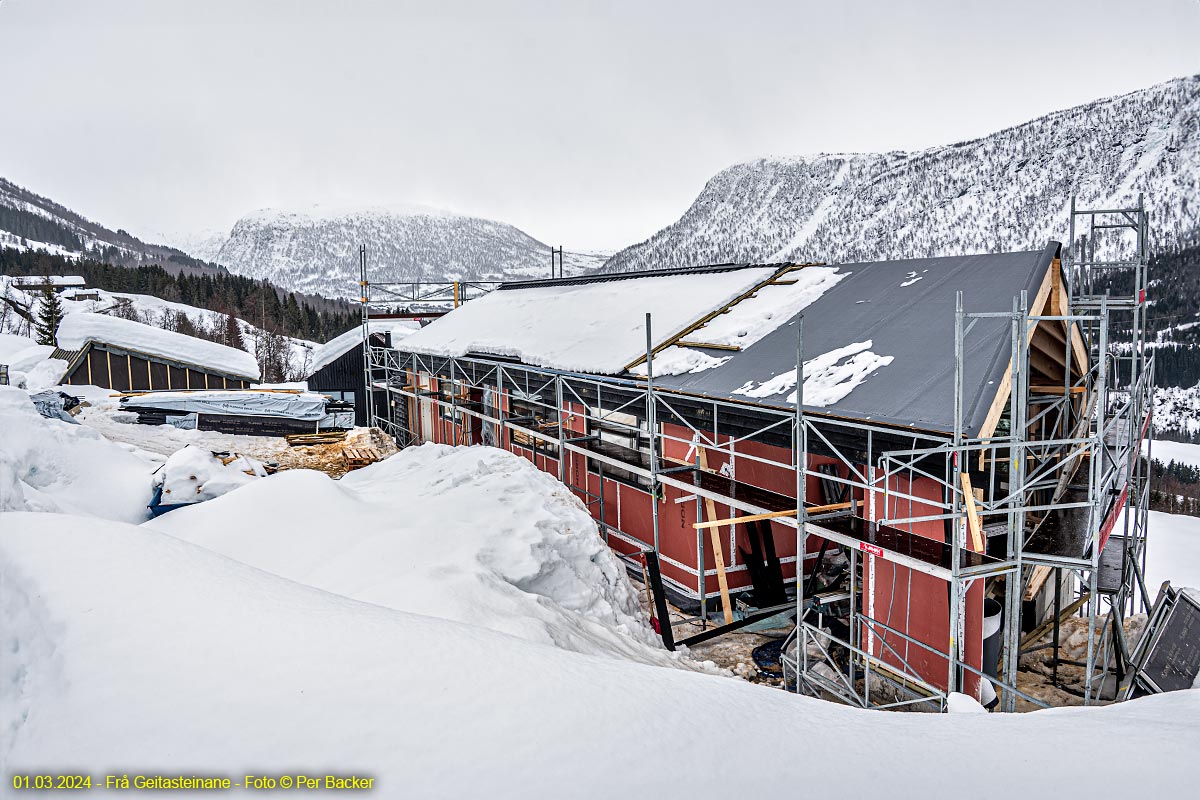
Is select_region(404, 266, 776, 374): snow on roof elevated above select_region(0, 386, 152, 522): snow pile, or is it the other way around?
select_region(404, 266, 776, 374): snow on roof

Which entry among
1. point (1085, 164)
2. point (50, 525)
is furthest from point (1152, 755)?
point (1085, 164)

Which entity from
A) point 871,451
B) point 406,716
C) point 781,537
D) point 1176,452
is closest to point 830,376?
point 871,451

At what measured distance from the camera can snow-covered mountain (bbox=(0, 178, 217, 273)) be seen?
126500 millimetres

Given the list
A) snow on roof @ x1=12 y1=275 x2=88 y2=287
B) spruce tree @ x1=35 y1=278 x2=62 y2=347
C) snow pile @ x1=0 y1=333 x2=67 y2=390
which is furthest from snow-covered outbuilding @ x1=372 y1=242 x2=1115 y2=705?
snow on roof @ x1=12 y1=275 x2=88 y2=287

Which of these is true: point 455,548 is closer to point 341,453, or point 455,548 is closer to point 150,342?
point 341,453

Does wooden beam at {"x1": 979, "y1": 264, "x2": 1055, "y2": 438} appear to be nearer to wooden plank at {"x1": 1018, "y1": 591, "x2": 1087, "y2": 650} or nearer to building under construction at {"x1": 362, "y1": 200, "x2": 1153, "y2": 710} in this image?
building under construction at {"x1": 362, "y1": 200, "x2": 1153, "y2": 710}

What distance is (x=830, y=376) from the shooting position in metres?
9.70

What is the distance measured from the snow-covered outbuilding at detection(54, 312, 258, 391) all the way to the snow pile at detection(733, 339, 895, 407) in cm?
2894

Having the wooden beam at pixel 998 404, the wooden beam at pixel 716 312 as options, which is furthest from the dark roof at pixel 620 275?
the wooden beam at pixel 998 404

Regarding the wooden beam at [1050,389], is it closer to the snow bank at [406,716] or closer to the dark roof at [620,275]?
the dark roof at [620,275]

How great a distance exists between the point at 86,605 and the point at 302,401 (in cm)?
2457

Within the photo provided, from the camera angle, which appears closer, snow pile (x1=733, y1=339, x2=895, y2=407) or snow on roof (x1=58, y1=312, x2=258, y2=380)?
snow pile (x1=733, y1=339, x2=895, y2=407)

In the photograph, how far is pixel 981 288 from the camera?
34.2 ft

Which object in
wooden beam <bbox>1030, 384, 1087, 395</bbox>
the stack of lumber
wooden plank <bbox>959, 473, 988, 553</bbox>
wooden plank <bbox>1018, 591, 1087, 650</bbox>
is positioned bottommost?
wooden plank <bbox>1018, 591, 1087, 650</bbox>
